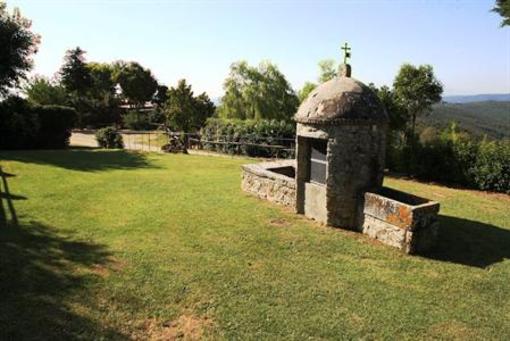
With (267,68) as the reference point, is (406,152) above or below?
below

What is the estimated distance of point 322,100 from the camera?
29.7 feet

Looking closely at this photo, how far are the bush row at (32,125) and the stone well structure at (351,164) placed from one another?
17.4m

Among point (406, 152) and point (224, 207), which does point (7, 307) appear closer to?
point (224, 207)

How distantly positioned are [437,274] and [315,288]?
242 cm

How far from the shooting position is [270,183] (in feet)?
37.0

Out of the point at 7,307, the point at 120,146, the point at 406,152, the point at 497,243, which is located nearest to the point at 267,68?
the point at 120,146

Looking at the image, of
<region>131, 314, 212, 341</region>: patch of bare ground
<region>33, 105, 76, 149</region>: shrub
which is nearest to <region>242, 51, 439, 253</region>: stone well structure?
<region>131, 314, 212, 341</region>: patch of bare ground

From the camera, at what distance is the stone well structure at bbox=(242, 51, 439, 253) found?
8.21m

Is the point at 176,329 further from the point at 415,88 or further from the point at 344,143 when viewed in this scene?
the point at 415,88

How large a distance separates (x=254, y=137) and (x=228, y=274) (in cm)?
1611

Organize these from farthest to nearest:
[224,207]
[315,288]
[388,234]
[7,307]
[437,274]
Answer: [224,207], [388,234], [437,274], [315,288], [7,307]

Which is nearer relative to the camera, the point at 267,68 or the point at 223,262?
the point at 223,262

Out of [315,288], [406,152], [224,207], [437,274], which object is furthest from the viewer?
[406,152]

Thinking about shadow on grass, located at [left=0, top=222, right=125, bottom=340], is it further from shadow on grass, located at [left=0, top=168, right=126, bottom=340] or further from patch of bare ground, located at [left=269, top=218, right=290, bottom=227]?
patch of bare ground, located at [left=269, top=218, right=290, bottom=227]
